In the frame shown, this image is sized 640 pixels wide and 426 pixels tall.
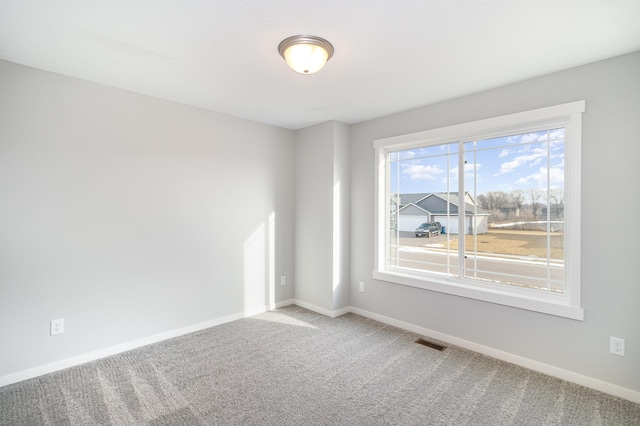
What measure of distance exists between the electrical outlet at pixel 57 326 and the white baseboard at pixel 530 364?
3220 mm

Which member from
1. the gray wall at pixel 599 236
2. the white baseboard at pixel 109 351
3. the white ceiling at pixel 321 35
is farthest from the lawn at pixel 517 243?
the white baseboard at pixel 109 351

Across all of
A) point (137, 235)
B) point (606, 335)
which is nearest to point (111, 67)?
point (137, 235)

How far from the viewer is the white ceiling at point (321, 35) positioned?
1.83m

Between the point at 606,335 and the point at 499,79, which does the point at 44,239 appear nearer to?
the point at 499,79

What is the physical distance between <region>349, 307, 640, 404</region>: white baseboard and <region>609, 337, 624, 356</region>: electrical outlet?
0.25m

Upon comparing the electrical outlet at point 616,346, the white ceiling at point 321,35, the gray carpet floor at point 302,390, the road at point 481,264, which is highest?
the white ceiling at point 321,35

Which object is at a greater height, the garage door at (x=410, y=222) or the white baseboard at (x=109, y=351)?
the garage door at (x=410, y=222)

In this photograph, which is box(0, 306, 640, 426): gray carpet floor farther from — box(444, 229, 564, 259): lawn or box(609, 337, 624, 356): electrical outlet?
box(444, 229, 564, 259): lawn

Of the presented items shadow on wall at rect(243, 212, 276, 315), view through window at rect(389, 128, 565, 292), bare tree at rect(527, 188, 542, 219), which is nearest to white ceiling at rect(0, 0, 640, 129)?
view through window at rect(389, 128, 565, 292)

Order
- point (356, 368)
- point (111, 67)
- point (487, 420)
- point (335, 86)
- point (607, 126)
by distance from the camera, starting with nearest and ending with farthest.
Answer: point (487, 420)
point (607, 126)
point (111, 67)
point (356, 368)
point (335, 86)

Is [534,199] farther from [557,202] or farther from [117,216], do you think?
[117,216]

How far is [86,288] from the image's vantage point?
2.85 m

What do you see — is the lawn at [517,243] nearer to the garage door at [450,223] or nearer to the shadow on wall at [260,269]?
the garage door at [450,223]

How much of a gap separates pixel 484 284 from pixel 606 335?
0.94 metres
